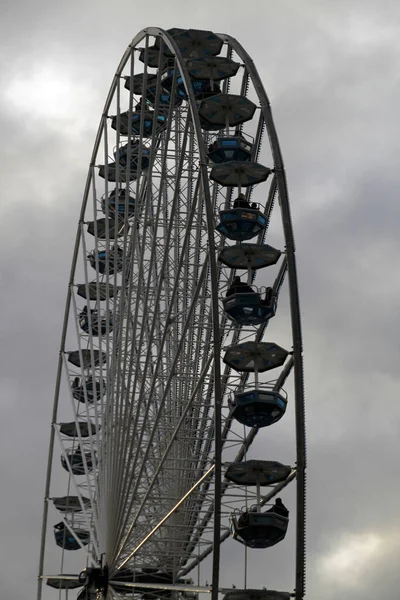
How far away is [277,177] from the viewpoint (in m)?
37.0

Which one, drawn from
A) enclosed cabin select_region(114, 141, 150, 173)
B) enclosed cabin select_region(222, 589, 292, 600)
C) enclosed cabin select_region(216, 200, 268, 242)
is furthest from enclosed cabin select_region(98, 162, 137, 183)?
enclosed cabin select_region(222, 589, 292, 600)

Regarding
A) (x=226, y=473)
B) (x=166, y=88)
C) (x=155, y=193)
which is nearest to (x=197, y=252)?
(x=155, y=193)

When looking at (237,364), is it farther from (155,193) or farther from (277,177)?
(155,193)

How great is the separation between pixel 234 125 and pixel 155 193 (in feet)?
13.0

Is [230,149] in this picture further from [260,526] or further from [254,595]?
[254,595]

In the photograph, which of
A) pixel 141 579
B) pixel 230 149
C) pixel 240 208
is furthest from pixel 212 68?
pixel 141 579

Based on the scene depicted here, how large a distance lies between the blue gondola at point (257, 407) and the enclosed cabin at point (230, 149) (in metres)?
7.10

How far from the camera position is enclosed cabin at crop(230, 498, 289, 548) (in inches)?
1367

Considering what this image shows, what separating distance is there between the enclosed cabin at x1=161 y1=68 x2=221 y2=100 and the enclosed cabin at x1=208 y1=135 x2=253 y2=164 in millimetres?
2016

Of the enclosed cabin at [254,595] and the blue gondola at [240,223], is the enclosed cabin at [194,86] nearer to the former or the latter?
the blue gondola at [240,223]

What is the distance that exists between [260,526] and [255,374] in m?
4.07

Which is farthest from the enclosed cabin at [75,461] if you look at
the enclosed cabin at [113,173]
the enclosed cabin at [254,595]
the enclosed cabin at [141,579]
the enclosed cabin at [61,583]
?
the enclosed cabin at [254,595]

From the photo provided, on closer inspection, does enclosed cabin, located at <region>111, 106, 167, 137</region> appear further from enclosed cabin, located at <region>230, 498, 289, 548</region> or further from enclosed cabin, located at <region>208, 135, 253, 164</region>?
enclosed cabin, located at <region>230, 498, 289, 548</region>

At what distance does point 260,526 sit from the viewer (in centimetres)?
3475
